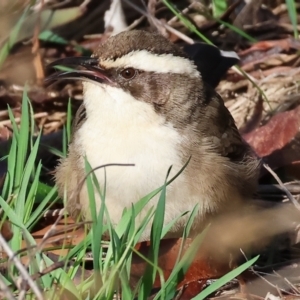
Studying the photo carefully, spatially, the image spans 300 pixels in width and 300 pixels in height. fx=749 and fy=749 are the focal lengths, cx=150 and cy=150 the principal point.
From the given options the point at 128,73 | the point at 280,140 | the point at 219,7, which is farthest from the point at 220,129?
the point at 219,7

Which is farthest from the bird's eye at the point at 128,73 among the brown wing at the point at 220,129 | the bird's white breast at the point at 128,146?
the brown wing at the point at 220,129

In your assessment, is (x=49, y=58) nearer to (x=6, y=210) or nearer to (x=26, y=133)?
(x=26, y=133)

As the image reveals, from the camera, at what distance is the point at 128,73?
169 inches

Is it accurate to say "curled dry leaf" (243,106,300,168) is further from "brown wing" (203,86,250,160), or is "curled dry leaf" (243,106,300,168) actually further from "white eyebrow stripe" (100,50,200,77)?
"white eyebrow stripe" (100,50,200,77)

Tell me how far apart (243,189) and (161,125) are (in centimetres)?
77

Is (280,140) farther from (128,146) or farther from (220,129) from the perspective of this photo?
(128,146)

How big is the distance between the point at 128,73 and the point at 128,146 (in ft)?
1.43

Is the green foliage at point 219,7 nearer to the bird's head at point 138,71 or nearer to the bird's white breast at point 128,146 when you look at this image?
the bird's head at point 138,71

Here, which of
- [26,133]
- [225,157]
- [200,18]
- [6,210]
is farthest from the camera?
[200,18]

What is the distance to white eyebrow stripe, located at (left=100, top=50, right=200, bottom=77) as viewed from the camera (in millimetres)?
4273

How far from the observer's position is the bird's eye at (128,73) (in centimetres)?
427

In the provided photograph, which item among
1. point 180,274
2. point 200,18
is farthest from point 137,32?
point 200,18

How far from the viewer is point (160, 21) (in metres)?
6.57

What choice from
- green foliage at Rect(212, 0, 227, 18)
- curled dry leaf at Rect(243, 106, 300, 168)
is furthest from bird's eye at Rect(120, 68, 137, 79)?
green foliage at Rect(212, 0, 227, 18)
